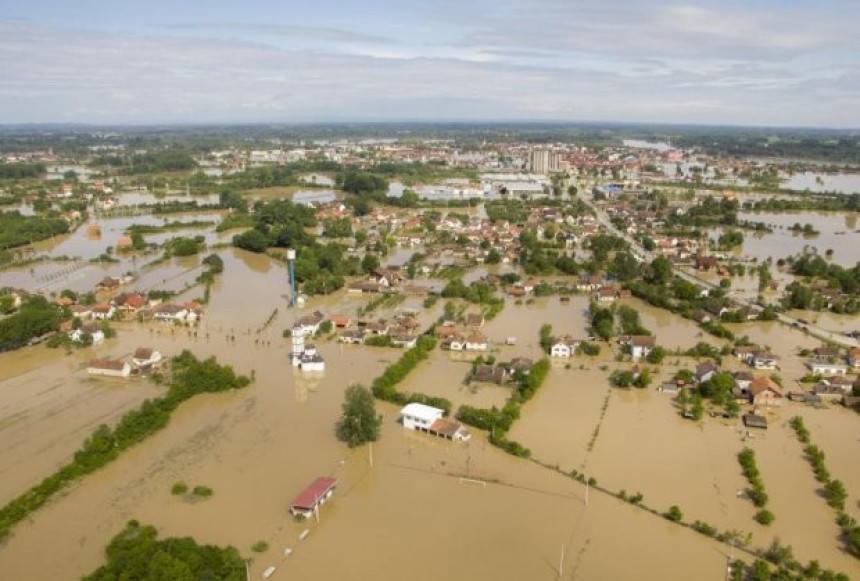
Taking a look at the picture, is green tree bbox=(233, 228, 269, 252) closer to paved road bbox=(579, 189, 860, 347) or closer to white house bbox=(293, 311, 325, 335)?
white house bbox=(293, 311, 325, 335)

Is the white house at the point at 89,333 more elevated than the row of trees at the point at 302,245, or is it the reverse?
the row of trees at the point at 302,245

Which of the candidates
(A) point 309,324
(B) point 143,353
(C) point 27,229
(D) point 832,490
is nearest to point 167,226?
(C) point 27,229

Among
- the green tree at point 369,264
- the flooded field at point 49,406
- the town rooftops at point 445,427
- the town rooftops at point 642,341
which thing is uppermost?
the green tree at point 369,264

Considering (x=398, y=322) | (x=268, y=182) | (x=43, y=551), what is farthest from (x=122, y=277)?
(x=268, y=182)

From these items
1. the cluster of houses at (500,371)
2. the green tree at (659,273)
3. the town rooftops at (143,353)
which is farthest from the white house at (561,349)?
the town rooftops at (143,353)

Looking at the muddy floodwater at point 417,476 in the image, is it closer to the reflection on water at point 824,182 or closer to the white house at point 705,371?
the white house at point 705,371

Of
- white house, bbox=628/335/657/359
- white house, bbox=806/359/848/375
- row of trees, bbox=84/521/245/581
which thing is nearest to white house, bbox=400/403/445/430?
row of trees, bbox=84/521/245/581

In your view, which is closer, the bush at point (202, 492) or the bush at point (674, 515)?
the bush at point (674, 515)
